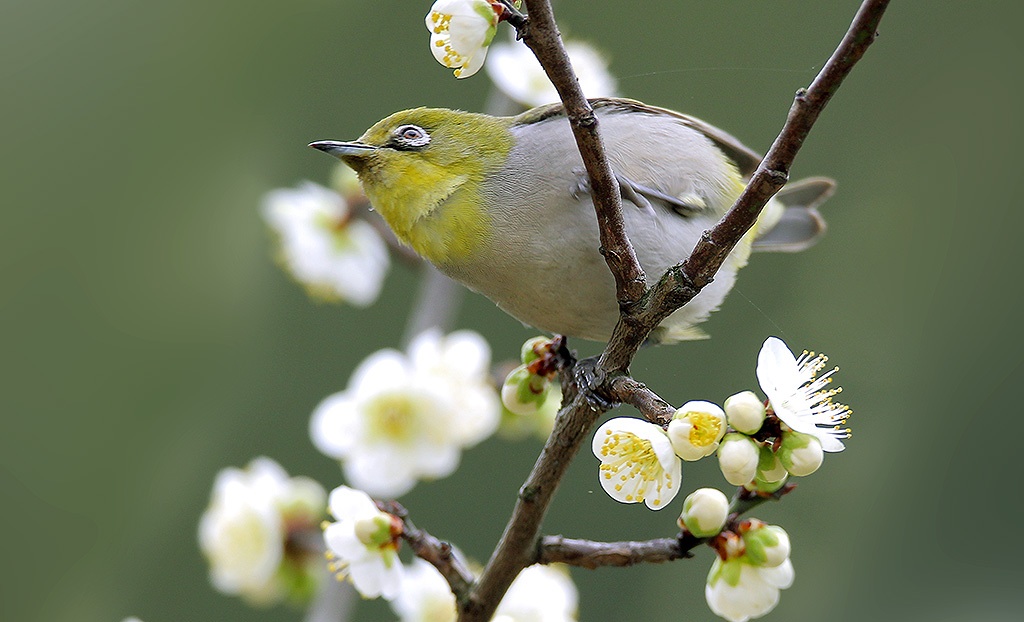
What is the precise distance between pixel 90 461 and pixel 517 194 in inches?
62.3

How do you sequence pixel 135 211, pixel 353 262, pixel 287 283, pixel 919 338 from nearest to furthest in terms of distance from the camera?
pixel 353 262 → pixel 919 338 → pixel 135 211 → pixel 287 283

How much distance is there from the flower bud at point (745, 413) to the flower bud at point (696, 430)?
0.03 feet

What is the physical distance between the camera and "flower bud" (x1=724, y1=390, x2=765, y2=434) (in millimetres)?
861

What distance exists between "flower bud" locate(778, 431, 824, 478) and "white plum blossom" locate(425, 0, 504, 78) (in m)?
0.42

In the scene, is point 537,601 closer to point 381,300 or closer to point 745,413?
point 745,413

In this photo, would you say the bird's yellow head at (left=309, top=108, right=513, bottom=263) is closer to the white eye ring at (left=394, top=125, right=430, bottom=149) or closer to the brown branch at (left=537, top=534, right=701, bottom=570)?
the white eye ring at (left=394, top=125, right=430, bottom=149)

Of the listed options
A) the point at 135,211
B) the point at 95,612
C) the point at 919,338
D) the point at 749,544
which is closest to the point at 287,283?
the point at 135,211

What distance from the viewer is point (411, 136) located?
1.36 metres

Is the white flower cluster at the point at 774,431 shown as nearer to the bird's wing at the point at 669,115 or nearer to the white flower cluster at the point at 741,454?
the white flower cluster at the point at 741,454

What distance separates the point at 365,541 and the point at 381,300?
201 cm

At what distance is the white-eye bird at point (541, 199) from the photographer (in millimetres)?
1258

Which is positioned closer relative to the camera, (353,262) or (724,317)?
(353,262)

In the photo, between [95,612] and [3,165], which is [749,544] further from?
[3,165]

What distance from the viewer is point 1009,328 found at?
2.31 meters
